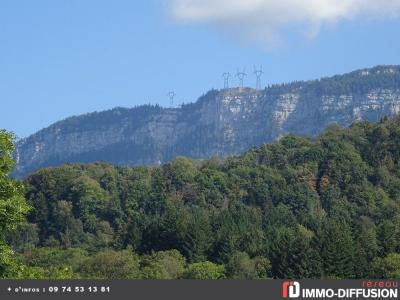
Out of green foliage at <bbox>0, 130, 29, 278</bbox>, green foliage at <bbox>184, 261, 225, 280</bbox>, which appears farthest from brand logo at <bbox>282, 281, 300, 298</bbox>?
green foliage at <bbox>184, 261, 225, 280</bbox>

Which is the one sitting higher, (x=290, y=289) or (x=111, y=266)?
(x=290, y=289)

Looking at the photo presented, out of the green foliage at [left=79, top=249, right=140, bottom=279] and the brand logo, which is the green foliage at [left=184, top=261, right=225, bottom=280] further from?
the brand logo

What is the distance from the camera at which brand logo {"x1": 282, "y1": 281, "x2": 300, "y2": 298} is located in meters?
27.6

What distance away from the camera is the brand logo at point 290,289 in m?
27.6

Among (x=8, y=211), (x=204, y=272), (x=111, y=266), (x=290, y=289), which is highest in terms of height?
(x=8, y=211)

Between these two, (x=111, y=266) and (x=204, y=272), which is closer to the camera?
(x=204, y=272)

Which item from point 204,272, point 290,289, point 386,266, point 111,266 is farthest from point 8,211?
point 111,266

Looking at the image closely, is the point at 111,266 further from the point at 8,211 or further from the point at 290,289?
the point at 290,289

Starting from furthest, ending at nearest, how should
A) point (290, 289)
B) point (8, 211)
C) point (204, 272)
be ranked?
point (204, 272), point (8, 211), point (290, 289)

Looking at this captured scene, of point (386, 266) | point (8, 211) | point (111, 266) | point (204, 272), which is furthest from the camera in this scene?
point (111, 266)

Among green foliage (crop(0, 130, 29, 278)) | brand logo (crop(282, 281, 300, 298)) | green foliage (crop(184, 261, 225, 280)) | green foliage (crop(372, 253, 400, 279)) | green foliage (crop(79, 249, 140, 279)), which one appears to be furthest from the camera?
green foliage (crop(79, 249, 140, 279))

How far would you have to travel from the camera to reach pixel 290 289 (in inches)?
1097

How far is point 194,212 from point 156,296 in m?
160

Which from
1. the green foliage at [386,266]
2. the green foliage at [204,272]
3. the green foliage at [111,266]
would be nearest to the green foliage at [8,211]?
the green foliage at [386,266]
